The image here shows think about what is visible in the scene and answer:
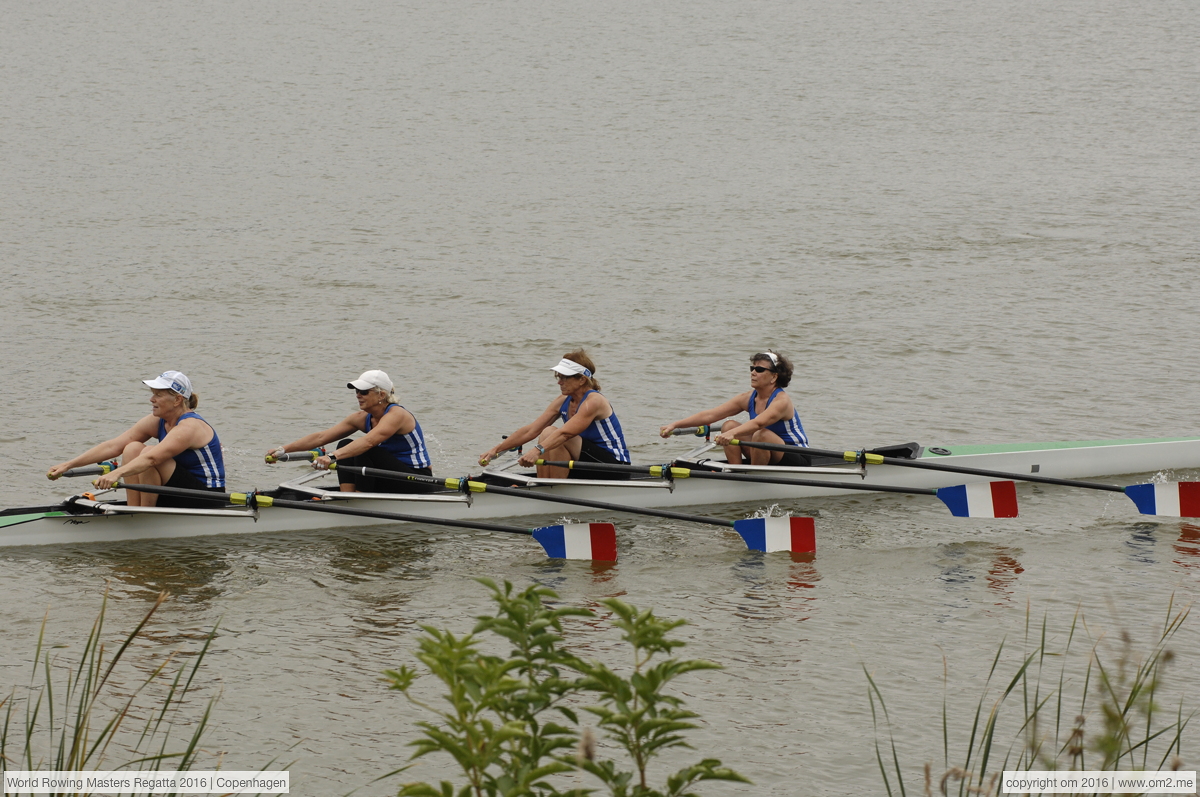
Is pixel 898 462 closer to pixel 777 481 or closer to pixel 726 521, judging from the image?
pixel 777 481

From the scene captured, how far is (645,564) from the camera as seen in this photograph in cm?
1117

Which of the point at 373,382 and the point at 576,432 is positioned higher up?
the point at 373,382

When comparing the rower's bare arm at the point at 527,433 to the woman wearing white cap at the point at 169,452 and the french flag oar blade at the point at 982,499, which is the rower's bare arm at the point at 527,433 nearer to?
the woman wearing white cap at the point at 169,452

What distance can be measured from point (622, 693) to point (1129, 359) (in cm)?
1680

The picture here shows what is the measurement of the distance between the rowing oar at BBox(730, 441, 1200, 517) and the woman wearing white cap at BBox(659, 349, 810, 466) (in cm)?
23

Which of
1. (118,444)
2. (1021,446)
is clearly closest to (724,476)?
(1021,446)

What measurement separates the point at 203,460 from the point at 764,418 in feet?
16.8

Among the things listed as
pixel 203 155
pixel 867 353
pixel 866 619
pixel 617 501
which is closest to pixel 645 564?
pixel 617 501

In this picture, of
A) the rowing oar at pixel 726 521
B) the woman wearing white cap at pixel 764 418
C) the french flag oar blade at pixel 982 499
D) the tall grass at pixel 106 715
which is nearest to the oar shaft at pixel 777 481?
the french flag oar blade at pixel 982 499

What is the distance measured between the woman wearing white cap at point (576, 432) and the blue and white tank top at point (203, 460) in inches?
94.1

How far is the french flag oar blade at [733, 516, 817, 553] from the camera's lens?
438 inches

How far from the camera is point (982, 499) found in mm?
11883

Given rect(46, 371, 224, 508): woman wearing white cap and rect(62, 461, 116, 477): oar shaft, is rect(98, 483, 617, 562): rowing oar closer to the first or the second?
rect(46, 371, 224, 508): woman wearing white cap

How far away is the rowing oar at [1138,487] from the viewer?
472 inches
